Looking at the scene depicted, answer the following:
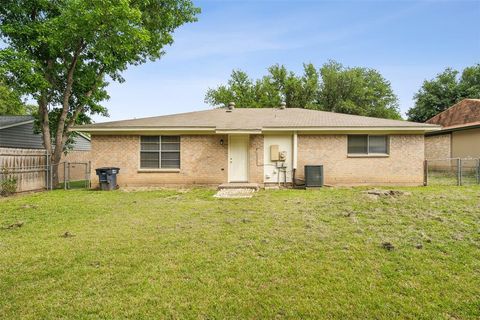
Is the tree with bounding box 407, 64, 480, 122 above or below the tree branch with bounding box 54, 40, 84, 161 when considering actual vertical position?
above

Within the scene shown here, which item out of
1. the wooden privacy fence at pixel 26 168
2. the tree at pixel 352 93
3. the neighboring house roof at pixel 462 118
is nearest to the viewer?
the wooden privacy fence at pixel 26 168

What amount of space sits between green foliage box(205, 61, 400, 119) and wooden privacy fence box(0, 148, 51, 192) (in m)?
24.8

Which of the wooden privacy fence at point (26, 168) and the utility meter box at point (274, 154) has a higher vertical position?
the utility meter box at point (274, 154)

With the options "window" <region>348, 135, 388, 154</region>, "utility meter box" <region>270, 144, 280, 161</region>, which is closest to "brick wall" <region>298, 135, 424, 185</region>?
"window" <region>348, 135, 388, 154</region>

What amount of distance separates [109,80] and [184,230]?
15256 millimetres

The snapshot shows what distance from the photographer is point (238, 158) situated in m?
12.2

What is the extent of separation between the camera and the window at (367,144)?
40.0ft

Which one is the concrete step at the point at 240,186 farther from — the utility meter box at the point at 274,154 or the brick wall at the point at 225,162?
the utility meter box at the point at 274,154

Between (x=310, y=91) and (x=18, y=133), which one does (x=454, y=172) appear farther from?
(x=18, y=133)

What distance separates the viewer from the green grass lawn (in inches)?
108

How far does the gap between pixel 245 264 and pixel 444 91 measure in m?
37.1

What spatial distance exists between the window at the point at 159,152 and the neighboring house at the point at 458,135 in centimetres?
1764

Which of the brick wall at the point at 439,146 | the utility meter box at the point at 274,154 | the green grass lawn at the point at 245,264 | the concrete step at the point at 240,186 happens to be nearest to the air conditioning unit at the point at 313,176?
the utility meter box at the point at 274,154

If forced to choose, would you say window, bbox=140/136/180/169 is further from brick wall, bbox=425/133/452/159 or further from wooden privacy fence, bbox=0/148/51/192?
brick wall, bbox=425/133/452/159
